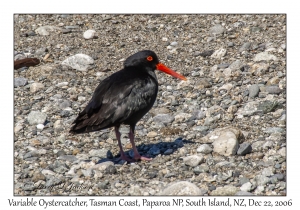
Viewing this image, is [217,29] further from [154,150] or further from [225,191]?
[225,191]

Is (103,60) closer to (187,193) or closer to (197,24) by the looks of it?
(197,24)

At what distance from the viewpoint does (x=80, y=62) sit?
1139 centimetres

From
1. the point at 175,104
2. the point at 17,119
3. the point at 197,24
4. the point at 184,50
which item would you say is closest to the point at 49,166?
the point at 17,119

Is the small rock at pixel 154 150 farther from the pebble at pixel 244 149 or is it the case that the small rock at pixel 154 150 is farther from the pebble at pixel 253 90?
the pebble at pixel 253 90

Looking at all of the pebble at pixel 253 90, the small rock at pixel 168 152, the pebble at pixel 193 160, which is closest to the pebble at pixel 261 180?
the pebble at pixel 193 160

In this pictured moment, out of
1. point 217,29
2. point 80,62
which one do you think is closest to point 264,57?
point 217,29

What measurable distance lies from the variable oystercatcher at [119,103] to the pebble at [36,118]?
1.70 m

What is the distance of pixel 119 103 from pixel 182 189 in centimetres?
166

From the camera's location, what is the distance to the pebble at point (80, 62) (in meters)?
11.3

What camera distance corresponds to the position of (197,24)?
42.2 feet

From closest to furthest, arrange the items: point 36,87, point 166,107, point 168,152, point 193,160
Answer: point 193,160 < point 168,152 < point 166,107 < point 36,87

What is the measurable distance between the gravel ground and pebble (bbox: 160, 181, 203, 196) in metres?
0.01

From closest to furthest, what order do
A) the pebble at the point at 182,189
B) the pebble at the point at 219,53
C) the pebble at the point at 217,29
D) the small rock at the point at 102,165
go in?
the pebble at the point at 182,189, the small rock at the point at 102,165, the pebble at the point at 219,53, the pebble at the point at 217,29

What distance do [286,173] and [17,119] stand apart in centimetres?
465
